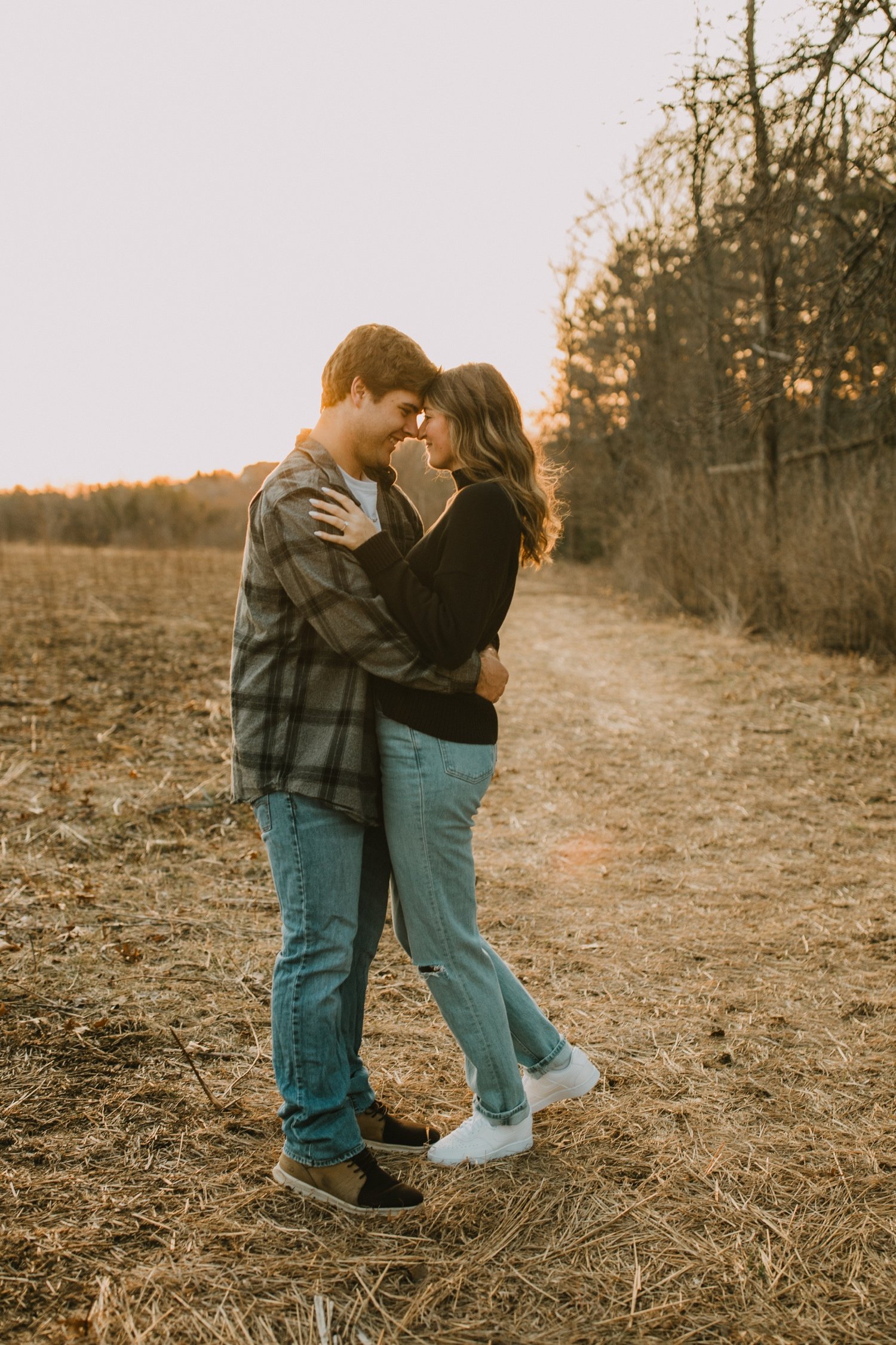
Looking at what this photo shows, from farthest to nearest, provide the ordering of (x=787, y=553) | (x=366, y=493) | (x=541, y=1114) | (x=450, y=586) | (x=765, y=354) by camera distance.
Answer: (x=787, y=553)
(x=765, y=354)
(x=541, y=1114)
(x=366, y=493)
(x=450, y=586)

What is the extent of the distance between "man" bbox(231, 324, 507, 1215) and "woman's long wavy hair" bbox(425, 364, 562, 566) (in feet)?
0.25

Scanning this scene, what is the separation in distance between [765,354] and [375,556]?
7.79 meters

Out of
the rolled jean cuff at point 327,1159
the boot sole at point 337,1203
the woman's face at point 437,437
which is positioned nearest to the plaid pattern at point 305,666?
the woman's face at point 437,437

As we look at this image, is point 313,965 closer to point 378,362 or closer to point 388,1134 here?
point 388,1134

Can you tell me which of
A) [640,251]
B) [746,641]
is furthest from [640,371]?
[746,641]

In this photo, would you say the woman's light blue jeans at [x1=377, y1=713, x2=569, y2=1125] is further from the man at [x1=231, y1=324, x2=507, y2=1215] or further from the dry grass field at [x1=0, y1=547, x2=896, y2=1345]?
the dry grass field at [x1=0, y1=547, x2=896, y2=1345]

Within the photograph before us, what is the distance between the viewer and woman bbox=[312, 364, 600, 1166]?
206 cm

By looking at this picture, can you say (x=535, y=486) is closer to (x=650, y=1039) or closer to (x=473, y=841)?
(x=650, y=1039)

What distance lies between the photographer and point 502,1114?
239 centimetres

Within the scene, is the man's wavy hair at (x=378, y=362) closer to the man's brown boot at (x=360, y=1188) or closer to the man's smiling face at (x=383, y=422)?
the man's smiling face at (x=383, y=422)

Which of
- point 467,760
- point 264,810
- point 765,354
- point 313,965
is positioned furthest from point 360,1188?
point 765,354

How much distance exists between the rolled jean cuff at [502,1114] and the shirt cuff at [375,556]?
1343 millimetres

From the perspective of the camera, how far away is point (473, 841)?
5285mm

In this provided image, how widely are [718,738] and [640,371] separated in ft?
51.3
